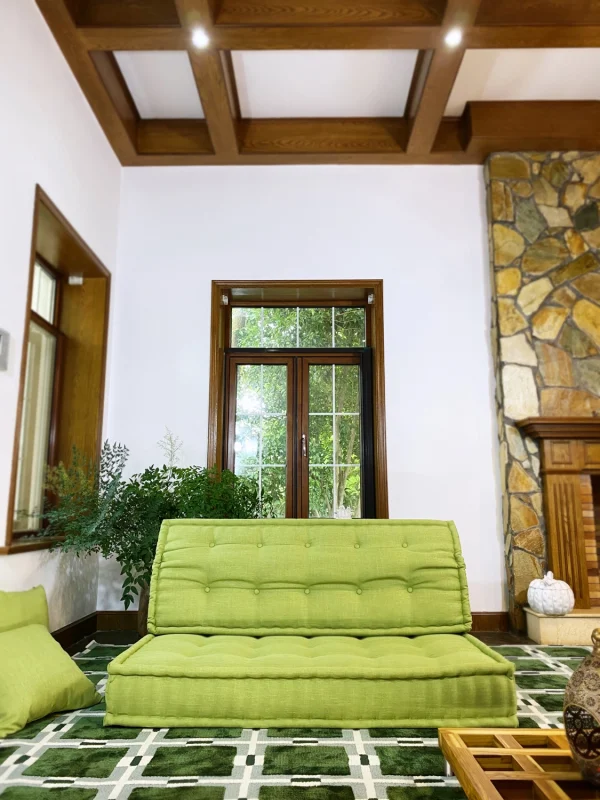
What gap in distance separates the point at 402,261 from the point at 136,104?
89.1 inches

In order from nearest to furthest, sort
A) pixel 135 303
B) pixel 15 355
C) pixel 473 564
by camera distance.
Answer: pixel 15 355
pixel 473 564
pixel 135 303

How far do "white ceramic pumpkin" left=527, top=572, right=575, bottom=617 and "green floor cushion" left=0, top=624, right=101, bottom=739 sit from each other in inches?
104

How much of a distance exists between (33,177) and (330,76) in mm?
2092

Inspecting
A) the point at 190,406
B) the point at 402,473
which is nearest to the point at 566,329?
the point at 402,473

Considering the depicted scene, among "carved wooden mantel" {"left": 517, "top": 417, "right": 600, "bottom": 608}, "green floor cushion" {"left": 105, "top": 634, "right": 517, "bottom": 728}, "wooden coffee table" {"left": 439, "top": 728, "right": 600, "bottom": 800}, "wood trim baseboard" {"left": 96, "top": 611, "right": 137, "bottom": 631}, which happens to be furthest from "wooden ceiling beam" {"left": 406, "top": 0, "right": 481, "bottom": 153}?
"wood trim baseboard" {"left": 96, "top": 611, "right": 137, "bottom": 631}

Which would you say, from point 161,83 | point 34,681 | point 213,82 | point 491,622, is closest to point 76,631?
point 34,681

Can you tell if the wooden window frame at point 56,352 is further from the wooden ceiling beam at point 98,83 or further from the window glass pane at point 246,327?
the window glass pane at point 246,327

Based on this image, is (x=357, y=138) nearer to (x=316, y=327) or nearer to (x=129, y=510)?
(x=316, y=327)

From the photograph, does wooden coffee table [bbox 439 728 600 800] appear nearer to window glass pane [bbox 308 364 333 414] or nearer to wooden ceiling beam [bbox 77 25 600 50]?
window glass pane [bbox 308 364 333 414]

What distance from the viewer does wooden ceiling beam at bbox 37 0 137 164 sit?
10.9 feet

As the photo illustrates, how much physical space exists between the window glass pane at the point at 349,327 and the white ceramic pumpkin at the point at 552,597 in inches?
84.5

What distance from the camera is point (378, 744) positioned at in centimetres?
192

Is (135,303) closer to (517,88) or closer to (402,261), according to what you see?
(402,261)

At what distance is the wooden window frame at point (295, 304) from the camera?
4340mm
